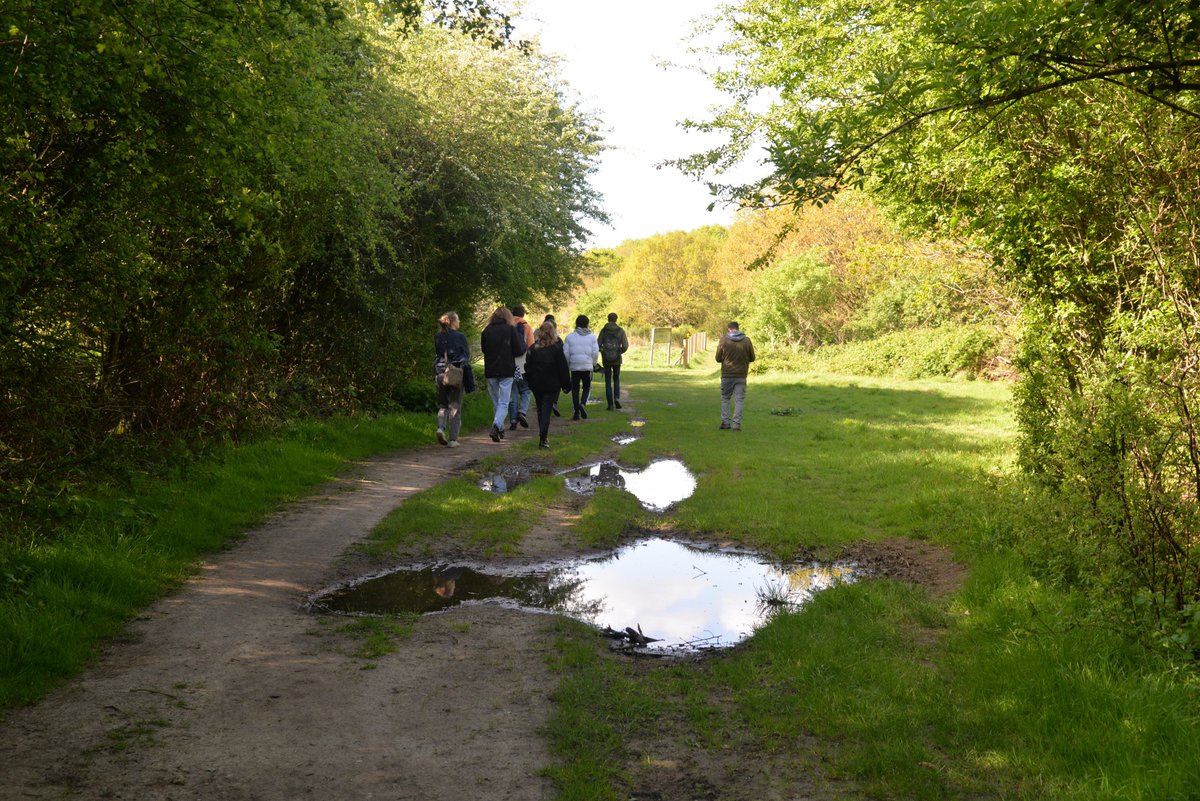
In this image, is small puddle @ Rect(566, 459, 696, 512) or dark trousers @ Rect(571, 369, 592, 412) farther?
dark trousers @ Rect(571, 369, 592, 412)

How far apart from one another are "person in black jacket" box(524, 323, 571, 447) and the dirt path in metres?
7.21

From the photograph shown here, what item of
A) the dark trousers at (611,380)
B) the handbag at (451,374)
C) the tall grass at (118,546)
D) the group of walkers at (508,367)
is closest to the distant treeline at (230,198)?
the tall grass at (118,546)

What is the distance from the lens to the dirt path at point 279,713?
3988 mm

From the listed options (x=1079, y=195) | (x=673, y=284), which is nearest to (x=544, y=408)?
(x=1079, y=195)

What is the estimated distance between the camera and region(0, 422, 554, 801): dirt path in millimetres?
3988

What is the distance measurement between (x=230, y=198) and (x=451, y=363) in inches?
238

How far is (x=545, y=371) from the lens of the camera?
14.0 meters

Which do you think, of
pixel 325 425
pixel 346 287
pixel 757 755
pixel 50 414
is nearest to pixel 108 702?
pixel 757 755

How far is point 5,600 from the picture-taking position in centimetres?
557

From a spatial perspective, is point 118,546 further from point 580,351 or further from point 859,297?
point 859,297

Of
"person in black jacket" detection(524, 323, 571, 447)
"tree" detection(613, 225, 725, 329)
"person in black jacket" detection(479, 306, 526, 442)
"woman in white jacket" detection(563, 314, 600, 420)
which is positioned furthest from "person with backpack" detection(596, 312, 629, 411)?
"tree" detection(613, 225, 725, 329)

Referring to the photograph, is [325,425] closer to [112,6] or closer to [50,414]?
[50,414]

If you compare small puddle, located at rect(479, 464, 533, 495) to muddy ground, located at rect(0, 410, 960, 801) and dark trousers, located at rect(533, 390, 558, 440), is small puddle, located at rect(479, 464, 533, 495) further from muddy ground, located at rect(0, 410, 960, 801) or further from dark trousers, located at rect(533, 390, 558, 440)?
muddy ground, located at rect(0, 410, 960, 801)

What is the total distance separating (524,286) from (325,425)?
9342mm
